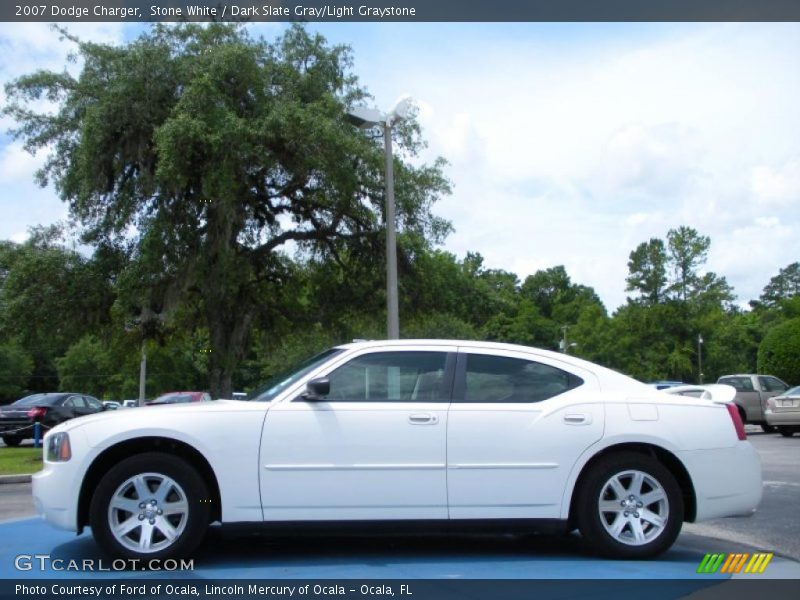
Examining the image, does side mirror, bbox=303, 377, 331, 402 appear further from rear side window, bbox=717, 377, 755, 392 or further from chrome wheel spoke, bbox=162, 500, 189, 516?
rear side window, bbox=717, 377, 755, 392

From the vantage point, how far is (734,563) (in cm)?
591

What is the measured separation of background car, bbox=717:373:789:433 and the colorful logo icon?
1939cm

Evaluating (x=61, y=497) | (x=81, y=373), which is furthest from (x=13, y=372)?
(x=61, y=497)

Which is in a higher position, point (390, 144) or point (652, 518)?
point (390, 144)

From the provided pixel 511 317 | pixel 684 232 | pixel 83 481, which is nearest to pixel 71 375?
pixel 511 317

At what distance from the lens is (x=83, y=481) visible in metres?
5.64

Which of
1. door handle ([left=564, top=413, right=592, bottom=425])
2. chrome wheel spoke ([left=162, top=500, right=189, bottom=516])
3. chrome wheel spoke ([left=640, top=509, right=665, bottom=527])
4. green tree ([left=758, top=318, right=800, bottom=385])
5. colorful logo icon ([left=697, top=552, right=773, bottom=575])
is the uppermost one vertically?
green tree ([left=758, top=318, right=800, bottom=385])

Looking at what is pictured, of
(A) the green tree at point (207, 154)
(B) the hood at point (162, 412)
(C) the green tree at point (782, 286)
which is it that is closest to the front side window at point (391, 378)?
(B) the hood at point (162, 412)

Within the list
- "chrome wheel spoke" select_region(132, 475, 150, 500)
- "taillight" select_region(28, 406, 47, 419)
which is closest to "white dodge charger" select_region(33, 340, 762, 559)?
"chrome wheel spoke" select_region(132, 475, 150, 500)

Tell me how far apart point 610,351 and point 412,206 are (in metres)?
62.0

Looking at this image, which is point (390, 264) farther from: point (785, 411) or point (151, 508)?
point (785, 411)

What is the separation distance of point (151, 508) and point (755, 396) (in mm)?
22609

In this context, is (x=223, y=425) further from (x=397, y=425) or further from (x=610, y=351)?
(x=610, y=351)

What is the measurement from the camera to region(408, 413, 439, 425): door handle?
5.77m
